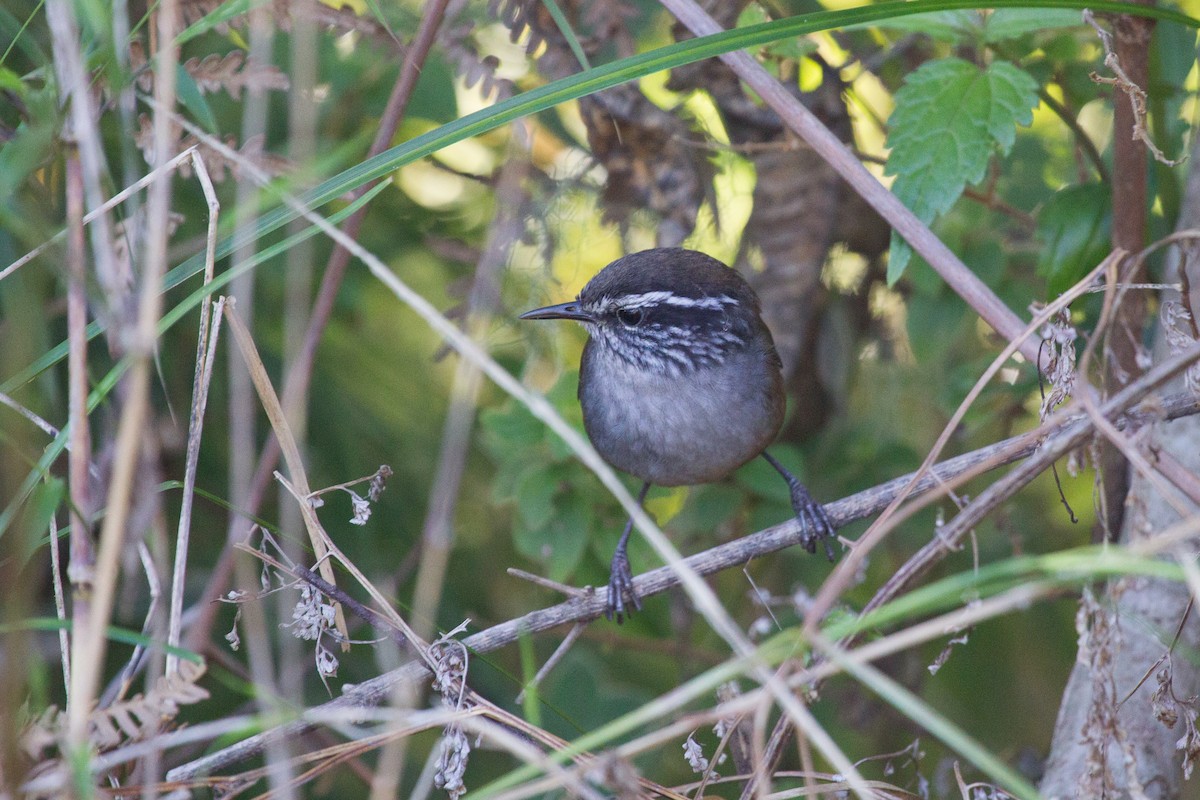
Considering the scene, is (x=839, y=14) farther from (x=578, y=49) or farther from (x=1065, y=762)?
(x=1065, y=762)


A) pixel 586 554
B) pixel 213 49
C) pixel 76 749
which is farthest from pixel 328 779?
pixel 213 49

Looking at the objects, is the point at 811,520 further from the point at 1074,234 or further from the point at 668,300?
the point at 1074,234

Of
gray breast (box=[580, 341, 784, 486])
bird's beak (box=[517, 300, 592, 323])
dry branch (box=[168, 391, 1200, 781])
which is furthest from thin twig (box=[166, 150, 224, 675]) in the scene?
gray breast (box=[580, 341, 784, 486])

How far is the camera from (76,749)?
178 centimetres

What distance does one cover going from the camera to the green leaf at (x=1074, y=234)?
358 centimetres

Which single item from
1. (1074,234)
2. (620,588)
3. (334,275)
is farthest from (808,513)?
(334,275)

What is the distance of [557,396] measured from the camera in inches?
175

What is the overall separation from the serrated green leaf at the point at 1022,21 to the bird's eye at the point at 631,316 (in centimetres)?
164

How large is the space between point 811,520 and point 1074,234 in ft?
4.44

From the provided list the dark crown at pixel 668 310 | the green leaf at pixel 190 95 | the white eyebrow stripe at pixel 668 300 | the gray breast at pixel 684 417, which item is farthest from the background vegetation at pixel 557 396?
the white eyebrow stripe at pixel 668 300

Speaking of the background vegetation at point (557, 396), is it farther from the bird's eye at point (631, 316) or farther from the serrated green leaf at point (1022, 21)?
the bird's eye at point (631, 316)

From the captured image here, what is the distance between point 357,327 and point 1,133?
236 cm

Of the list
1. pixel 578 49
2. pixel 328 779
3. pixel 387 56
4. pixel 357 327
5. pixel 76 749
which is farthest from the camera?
pixel 357 327

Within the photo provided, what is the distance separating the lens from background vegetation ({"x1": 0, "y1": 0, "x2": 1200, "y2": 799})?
85.0 inches
